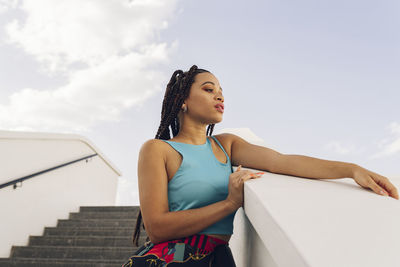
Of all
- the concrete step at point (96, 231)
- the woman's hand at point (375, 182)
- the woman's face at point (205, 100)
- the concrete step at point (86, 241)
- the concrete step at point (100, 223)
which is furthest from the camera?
the concrete step at point (100, 223)

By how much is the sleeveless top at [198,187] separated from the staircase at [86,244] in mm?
2611

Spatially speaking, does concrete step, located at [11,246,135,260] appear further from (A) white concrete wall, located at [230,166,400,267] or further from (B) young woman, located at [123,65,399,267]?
(A) white concrete wall, located at [230,166,400,267]

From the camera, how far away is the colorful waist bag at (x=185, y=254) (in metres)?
1.02

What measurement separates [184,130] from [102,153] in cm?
683

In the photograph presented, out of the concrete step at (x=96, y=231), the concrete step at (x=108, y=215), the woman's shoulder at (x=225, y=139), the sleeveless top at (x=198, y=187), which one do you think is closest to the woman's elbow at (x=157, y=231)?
the sleeveless top at (x=198, y=187)

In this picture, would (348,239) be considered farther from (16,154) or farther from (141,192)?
(16,154)

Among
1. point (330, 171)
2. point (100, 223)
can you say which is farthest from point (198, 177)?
point (100, 223)

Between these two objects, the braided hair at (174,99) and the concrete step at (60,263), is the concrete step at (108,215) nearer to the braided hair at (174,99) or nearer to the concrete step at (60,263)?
the concrete step at (60,263)

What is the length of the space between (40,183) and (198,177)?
190 inches

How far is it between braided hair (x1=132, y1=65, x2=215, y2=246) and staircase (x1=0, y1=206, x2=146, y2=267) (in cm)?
236

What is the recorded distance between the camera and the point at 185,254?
103 cm

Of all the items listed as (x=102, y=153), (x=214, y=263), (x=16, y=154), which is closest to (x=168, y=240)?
(x=214, y=263)

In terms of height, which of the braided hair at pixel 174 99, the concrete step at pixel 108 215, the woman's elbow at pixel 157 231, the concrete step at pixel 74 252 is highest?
the braided hair at pixel 174 99

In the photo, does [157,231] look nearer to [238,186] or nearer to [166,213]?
[166,213]
